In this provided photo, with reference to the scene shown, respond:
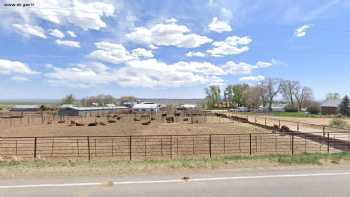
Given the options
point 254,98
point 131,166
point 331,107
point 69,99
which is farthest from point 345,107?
point 69,99

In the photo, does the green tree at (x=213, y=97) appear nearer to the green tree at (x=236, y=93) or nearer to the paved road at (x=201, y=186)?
the green tree at (x=236, y=93)

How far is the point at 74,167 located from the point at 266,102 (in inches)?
4182

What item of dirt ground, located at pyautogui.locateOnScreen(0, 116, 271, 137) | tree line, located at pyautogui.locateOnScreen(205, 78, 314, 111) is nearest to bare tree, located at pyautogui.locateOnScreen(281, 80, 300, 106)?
tree line, located at pyautogui.locateOnScreen(205, 78, 314, 111)

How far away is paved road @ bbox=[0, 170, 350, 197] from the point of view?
564 cm

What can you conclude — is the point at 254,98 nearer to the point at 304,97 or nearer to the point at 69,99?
the point at 304,97

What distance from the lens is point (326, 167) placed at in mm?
8031

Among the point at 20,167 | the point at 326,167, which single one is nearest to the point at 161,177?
the point at 20,167

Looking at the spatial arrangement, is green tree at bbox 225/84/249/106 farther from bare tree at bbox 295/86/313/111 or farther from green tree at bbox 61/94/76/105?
green tree at bbox 61/94/76/105

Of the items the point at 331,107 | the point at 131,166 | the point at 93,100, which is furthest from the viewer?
the point at 93,100

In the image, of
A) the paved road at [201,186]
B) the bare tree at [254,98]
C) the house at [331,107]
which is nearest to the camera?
the paved road at [201,186]

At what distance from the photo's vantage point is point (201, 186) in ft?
20.1

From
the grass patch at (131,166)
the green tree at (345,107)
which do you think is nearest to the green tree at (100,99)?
the green tree at (345,107)

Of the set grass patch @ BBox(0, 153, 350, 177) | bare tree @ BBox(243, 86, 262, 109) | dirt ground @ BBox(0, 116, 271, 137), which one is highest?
bare tree @ BBox(243, 86, 262, 109)

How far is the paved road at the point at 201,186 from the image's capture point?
5641mm
